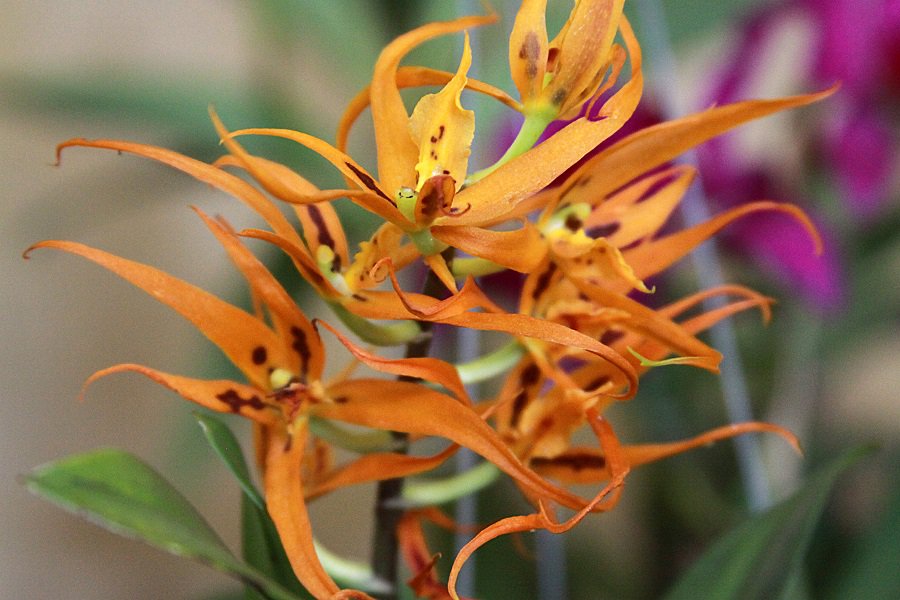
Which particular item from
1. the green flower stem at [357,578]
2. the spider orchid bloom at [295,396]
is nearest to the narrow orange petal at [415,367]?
the spider orchid bloom at [295,396]

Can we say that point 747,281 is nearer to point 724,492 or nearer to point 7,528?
point 724,492

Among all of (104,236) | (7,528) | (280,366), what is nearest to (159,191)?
(104,236)

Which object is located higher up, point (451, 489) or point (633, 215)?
point (633, 215)

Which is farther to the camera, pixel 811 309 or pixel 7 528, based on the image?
pixel 7 528

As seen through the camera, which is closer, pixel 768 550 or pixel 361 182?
pixel 361 182

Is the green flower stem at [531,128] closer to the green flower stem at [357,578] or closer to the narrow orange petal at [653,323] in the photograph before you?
the narrow orange petal at [653,323]

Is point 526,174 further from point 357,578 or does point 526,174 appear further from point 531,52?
point 357,578

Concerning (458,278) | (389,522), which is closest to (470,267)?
(458,278)
